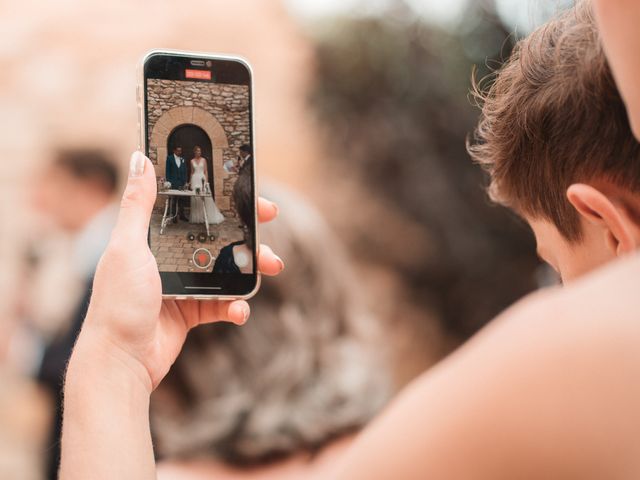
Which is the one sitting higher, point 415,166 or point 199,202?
point 415,166

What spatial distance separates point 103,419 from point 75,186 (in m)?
1.88

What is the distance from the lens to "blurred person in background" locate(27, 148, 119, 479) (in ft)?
7.40

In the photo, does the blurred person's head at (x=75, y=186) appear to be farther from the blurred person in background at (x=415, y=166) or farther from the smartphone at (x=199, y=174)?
the smartphone at (x=199, y=174)

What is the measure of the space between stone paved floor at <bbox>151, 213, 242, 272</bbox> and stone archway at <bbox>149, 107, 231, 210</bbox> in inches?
1.2

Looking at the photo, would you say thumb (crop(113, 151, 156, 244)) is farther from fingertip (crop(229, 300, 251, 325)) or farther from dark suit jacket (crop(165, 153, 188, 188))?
fingertip (crop(229, 300, 251, 325))

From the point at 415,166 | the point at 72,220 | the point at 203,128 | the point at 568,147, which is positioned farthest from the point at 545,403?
the point at 415,166

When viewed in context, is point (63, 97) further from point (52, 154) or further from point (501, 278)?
point (501, 278)

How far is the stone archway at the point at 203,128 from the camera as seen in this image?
36.1 inches

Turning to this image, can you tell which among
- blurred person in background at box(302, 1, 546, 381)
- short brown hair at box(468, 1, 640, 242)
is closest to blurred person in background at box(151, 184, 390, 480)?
short brown hair at box(468, 1, 640, 242)

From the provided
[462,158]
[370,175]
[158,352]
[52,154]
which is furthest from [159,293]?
[462,158]

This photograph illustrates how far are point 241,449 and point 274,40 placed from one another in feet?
5.93

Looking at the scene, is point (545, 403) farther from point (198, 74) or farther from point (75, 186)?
point (75, 186)

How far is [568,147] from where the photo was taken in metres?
0.75

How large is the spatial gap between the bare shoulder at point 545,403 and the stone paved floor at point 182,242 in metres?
0.57
